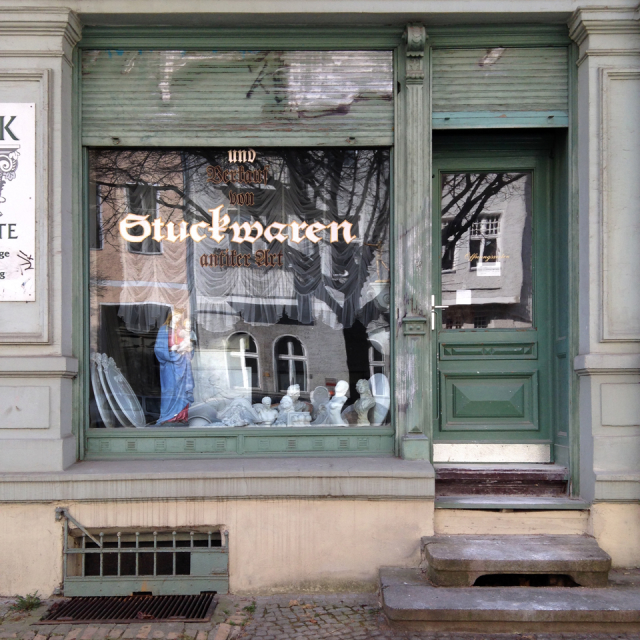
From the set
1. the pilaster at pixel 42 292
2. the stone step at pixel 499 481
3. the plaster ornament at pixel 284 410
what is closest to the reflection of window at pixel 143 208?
the pilaster at pixel 42 292

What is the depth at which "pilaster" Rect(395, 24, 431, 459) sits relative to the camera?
18.7ft

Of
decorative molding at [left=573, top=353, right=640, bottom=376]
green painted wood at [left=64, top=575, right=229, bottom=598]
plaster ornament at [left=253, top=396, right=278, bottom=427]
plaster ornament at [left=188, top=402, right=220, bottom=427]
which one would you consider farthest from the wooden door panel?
green painted wood at [left=64, top=575, right=229, bottom=598]

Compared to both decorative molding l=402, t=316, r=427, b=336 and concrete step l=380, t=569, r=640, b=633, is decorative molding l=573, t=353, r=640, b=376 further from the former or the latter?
concrete step l=380, t=569, r=640, b=633

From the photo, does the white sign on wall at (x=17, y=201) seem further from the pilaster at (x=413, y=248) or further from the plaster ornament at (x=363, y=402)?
the pilaster at (x=413, y=248)

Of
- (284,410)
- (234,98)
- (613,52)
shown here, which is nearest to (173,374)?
(284,410)

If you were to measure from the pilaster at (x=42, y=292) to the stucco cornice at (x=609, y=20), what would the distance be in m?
4.10

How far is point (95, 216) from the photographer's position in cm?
596

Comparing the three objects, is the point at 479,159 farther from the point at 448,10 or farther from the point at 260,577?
the point at 260,577

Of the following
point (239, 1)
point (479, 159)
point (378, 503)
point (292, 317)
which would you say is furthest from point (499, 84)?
point (378, 503)

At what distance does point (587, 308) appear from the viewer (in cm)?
554

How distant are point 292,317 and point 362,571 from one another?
2163 millimetres

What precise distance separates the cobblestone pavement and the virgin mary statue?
1724mm

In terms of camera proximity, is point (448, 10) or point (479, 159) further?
point (479, 159)

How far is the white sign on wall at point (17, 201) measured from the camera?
548 cm
